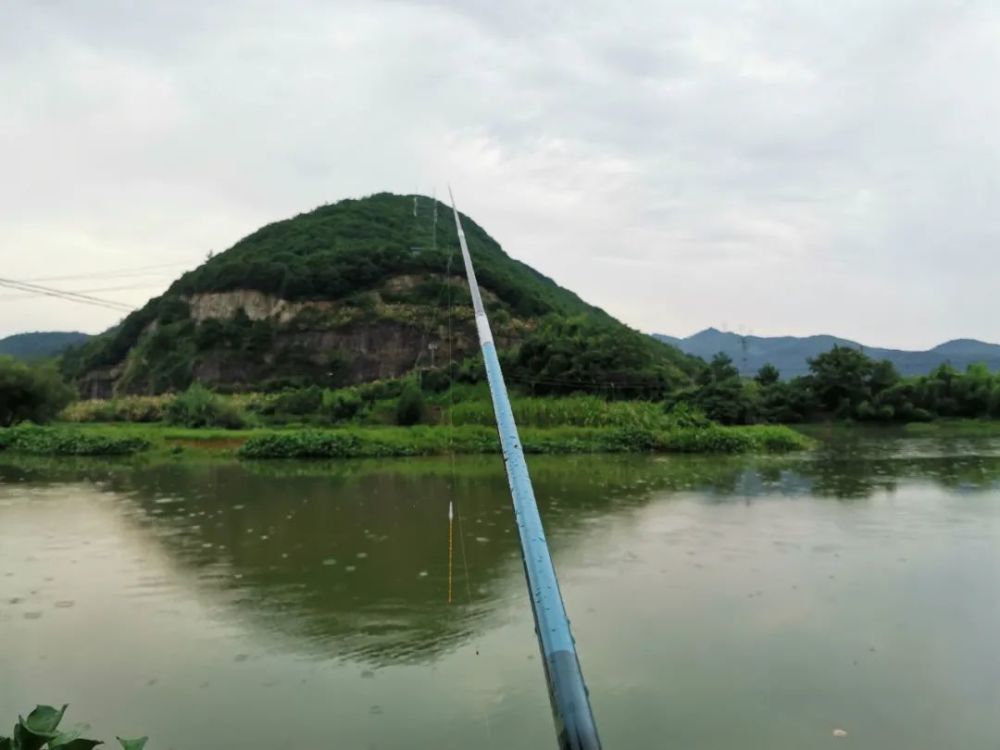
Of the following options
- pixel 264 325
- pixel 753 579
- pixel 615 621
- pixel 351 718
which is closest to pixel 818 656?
pixel 615 621

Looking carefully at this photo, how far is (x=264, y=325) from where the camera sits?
50.6 m

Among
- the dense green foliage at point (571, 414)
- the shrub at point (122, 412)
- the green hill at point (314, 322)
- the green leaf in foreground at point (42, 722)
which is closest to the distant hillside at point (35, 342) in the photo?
the green hill at point (314, 322)

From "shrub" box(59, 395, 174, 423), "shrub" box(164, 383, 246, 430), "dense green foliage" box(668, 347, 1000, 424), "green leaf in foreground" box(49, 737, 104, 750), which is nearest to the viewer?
Answer: "green leaf in foreground" box(49, 737, 104, 750)

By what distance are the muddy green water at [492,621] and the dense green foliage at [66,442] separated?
10.6m

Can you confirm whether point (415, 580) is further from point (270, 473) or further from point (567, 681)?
point (270, 473)

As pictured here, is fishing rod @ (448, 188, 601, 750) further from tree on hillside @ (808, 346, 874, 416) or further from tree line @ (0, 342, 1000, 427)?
tree on hillside @ (808, 346, 874, 416)

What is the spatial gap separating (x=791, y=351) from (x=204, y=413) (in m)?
109

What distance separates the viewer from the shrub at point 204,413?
96.2ft

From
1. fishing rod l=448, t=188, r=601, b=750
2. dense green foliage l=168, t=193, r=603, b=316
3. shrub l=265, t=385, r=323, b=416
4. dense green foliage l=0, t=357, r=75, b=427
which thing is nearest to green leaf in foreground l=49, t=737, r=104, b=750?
fishing rod l=448, t=188, r=601, b=750

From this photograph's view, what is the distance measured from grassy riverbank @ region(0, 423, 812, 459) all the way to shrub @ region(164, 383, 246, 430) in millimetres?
3630

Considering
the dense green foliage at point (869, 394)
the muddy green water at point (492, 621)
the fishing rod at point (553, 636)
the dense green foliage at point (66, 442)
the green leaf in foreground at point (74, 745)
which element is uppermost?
the dense green foliage at point (869, 394)

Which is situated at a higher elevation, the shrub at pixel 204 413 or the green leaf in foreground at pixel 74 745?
the shrub at pixel 204 413

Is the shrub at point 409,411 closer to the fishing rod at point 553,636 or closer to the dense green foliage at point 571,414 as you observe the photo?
the dense green foliage at point 571,414

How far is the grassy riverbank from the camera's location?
22.5 metres
